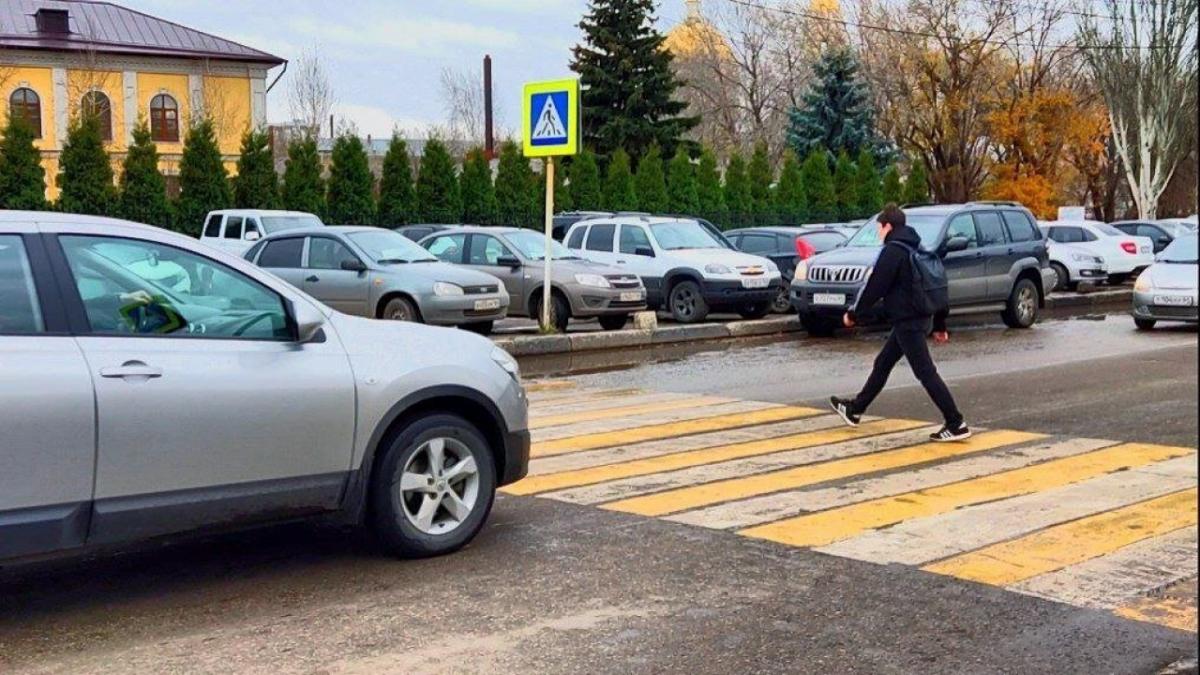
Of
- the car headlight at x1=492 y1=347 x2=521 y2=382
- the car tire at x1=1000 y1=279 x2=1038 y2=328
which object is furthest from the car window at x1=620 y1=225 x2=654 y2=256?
the car headlight at x1=492 y1=347 x2=521 y2=382

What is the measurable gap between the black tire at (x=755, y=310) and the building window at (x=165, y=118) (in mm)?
44819

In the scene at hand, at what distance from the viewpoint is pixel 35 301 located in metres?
5.21

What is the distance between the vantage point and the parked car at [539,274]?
60.1 ft

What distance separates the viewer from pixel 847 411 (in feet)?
34.1

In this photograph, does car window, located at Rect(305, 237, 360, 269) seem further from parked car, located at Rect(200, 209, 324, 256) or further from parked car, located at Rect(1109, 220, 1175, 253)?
parked car, located at Rect(1109, 220, 1175, 253)

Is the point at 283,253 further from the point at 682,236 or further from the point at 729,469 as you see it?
the point at 729,469

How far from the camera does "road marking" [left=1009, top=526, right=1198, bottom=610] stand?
566 centimetres

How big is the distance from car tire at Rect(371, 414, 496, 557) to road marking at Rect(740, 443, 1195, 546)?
4.78 feet

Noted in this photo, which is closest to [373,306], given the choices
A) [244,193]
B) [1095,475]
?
[1095,475]

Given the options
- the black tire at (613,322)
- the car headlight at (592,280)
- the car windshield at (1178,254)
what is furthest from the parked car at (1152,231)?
the car headlight at (592,280)

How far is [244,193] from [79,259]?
26036mm

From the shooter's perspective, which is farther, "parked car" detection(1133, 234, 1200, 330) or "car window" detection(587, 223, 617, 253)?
"car window" detection(587, 223, 617, 253)

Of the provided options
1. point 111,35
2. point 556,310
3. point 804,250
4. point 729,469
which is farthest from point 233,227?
point 111,35

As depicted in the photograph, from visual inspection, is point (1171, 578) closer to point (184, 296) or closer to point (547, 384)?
point (184, 296)
